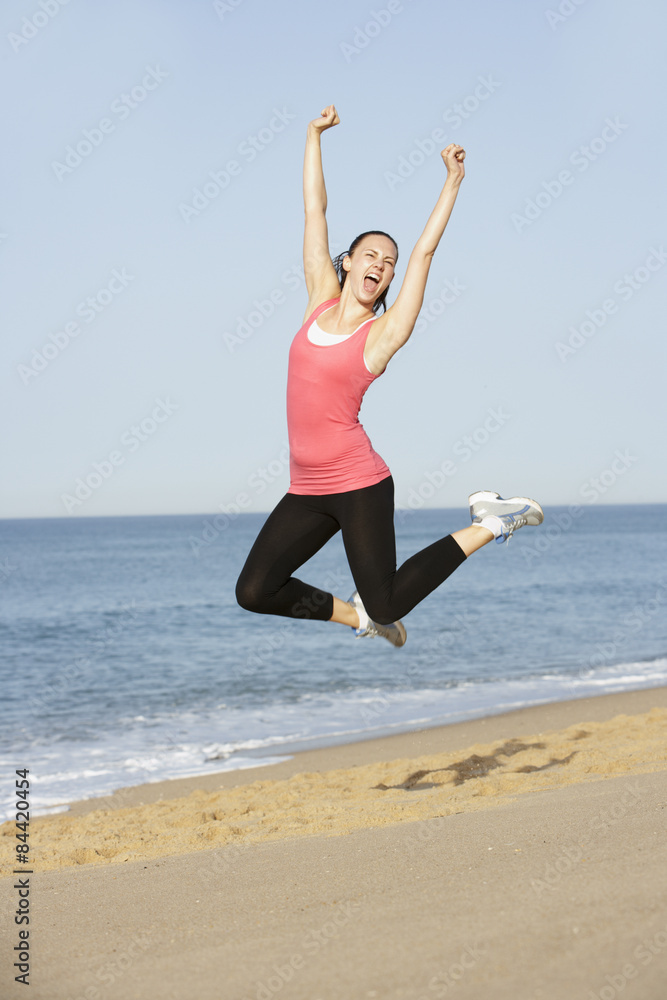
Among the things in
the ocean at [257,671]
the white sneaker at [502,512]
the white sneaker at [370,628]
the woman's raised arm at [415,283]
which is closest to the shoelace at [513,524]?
the white sneaker at [502,512]

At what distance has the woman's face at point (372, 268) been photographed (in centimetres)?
402

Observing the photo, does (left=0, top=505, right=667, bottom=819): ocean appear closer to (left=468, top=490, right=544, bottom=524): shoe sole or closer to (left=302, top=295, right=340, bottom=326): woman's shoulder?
(left=468, top=490, right=544, bottom=524): shoe sole

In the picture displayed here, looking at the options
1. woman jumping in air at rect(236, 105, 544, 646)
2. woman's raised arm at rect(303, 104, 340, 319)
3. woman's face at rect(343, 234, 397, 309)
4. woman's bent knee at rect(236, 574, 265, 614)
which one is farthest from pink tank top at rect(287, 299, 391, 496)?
woman's bent knee at rect(236, 574, 265, 614)

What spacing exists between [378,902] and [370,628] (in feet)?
6.45

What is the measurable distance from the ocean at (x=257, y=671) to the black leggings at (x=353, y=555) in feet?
15.8

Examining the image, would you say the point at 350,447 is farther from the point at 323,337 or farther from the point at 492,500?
the point at 492,500

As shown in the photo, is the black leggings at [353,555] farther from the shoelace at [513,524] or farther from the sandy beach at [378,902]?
the sandy beach at [378,902]

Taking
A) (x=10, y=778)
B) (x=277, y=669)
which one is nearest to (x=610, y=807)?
(x=10, y=778)

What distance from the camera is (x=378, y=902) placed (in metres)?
2.91

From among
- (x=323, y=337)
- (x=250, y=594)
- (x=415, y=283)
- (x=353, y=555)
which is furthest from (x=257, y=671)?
(x=415, y=283)

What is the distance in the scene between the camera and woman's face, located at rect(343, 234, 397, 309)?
4.02 metres

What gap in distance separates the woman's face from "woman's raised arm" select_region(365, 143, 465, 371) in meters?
0.28

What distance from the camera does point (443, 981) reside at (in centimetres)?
226

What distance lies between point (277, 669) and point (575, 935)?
46.3 ft
